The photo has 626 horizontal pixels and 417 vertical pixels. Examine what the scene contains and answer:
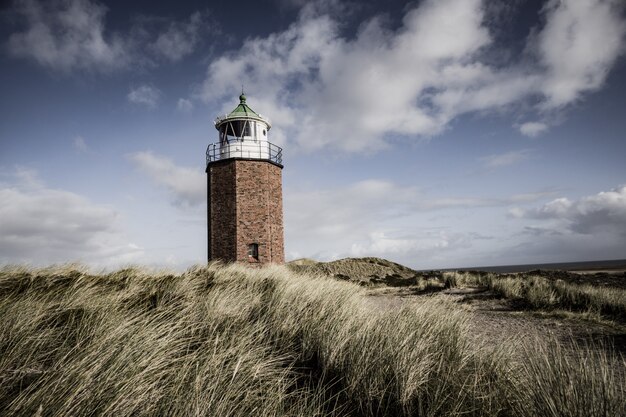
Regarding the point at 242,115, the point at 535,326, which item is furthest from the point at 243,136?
the point at 535,326

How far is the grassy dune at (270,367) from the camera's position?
6.88ft

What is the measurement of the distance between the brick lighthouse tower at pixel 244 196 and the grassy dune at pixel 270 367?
1147 centimetres

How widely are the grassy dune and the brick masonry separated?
450 inches

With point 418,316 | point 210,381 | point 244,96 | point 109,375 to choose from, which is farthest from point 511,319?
point 244,96

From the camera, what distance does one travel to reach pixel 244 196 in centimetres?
1666

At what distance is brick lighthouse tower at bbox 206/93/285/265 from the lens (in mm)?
16312

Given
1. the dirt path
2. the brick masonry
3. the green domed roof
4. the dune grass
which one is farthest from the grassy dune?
the green domed roof

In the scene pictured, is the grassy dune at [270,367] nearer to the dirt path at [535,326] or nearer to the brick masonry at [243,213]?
the dirt path at [535,326]

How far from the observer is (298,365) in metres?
3.47

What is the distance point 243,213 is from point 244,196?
3.04 ft

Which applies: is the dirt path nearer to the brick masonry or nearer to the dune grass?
the dune grass

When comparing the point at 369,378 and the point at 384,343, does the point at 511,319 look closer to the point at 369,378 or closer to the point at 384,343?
the point at 384,343

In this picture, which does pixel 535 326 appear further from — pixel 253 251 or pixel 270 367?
pixel 253 251

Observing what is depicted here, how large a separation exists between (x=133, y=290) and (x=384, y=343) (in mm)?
4064
